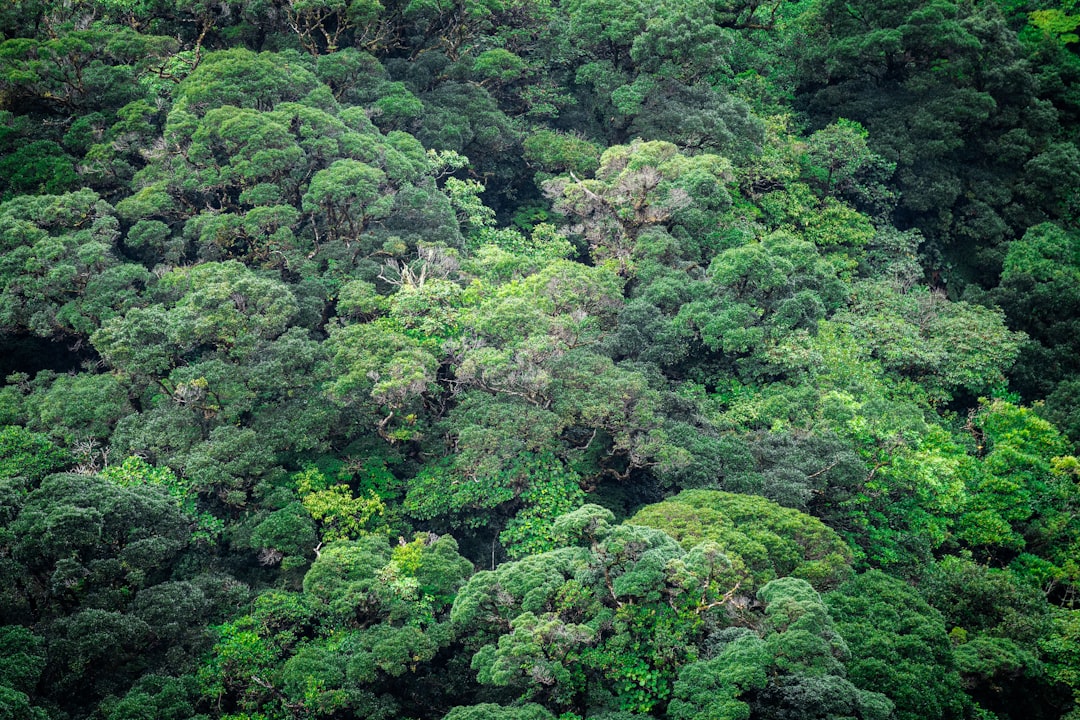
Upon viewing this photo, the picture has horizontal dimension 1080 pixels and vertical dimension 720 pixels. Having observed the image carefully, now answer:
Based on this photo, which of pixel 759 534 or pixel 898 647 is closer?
pixel 898 647

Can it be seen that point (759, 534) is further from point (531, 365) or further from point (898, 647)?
point (531, 365)

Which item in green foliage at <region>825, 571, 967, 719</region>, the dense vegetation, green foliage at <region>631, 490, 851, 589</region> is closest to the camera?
green foliage at <region>825, 571, 967, 719</region>

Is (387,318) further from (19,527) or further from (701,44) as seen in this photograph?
(701,44)

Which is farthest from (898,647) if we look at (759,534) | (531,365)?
(531,365)

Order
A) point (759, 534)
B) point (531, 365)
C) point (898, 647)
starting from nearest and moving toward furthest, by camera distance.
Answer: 1. point (898, 647)
2. point (759, 534)
3. point (531, 365)

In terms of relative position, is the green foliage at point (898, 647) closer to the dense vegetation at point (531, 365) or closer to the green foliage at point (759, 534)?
the dense vegetation at point (531, 365)

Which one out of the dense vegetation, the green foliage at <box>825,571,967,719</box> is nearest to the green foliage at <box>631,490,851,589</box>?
the dense vegetation

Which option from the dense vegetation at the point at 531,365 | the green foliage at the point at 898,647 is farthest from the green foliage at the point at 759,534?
the green foliage at the point at 898,647

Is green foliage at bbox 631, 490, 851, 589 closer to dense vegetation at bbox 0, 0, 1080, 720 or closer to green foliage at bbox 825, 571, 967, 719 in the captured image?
dense vegetation at bbox 0, 0, 1080, 720
